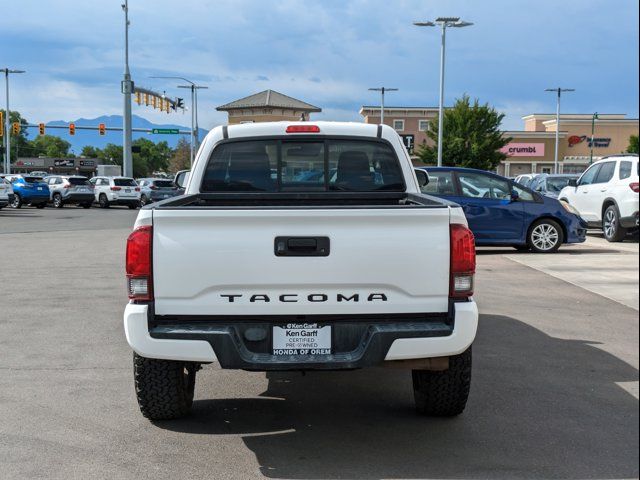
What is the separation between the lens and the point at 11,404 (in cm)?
512

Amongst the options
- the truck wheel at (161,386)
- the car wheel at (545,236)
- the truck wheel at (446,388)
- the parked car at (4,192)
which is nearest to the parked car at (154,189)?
the parked car at (4,192)

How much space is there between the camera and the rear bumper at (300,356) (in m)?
3.97

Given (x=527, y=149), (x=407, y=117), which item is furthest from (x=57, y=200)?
(x=527, y=149)

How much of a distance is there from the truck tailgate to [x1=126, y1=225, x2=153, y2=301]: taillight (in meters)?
0.04

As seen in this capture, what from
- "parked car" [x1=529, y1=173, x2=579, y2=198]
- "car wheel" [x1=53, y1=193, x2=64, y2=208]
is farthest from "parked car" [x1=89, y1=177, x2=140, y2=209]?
"parked car" [x1=529, y1=173, x2=579, y2=198]

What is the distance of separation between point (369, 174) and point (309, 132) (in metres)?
0.58

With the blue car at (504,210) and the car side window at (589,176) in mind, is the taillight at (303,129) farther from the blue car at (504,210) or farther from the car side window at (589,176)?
the car side window at (589,176)

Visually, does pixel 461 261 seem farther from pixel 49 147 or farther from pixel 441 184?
pixel 49 147

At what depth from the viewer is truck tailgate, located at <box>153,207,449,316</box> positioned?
3902 millimetres

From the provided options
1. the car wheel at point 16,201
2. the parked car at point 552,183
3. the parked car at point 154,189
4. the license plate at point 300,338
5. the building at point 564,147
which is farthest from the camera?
the building at point 564,147

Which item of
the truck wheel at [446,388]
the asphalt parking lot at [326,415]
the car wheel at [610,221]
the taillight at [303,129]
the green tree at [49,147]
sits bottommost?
the asphalt parking lot at [326,415]

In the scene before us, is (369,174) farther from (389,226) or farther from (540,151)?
(540,151)

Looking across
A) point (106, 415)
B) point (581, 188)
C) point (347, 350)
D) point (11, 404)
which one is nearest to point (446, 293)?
point (347, 350)

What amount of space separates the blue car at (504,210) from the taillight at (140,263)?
36.5 feet
